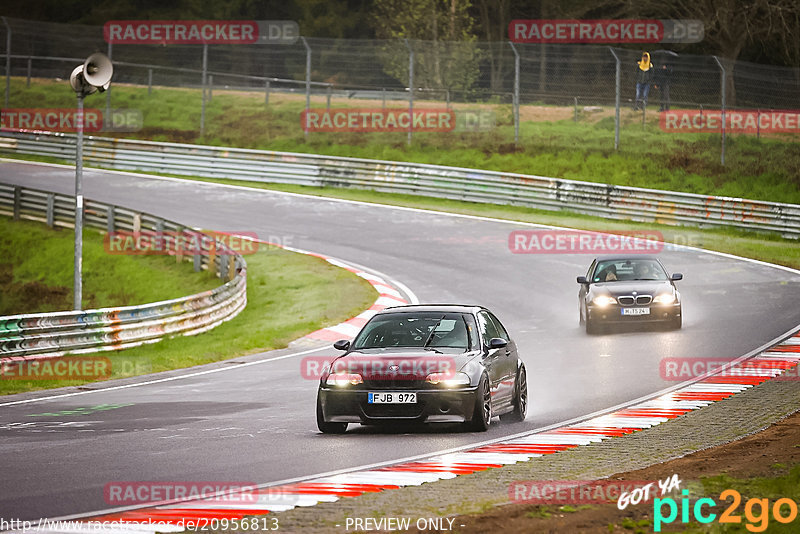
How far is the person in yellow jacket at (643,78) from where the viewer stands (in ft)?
129

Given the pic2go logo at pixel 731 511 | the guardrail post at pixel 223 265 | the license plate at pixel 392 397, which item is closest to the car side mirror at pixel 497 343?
the license plate at pixel 392 397

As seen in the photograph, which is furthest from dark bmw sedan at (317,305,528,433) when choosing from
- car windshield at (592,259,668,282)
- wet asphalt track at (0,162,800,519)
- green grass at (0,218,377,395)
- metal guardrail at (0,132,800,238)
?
metal guardrail at (0,132,800,238)

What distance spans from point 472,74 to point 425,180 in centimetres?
942

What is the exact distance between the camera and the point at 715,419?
13.2 m

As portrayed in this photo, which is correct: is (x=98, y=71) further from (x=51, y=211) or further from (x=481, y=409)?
(x=51, y=211)

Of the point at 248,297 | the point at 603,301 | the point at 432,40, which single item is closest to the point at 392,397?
the point at 603,301

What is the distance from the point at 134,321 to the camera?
20.6 meters

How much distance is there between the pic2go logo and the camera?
7.23 meters

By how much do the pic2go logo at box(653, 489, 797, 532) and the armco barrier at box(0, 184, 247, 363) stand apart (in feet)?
41.5

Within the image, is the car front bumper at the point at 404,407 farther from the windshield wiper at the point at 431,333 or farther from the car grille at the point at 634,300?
the car grille at the point at 634,300

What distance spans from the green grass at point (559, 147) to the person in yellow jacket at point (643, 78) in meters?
0.75

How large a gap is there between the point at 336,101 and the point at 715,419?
3966 centimetres

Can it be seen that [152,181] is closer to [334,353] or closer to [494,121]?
[494,121]

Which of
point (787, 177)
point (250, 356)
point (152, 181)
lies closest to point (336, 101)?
point (152, 181)
